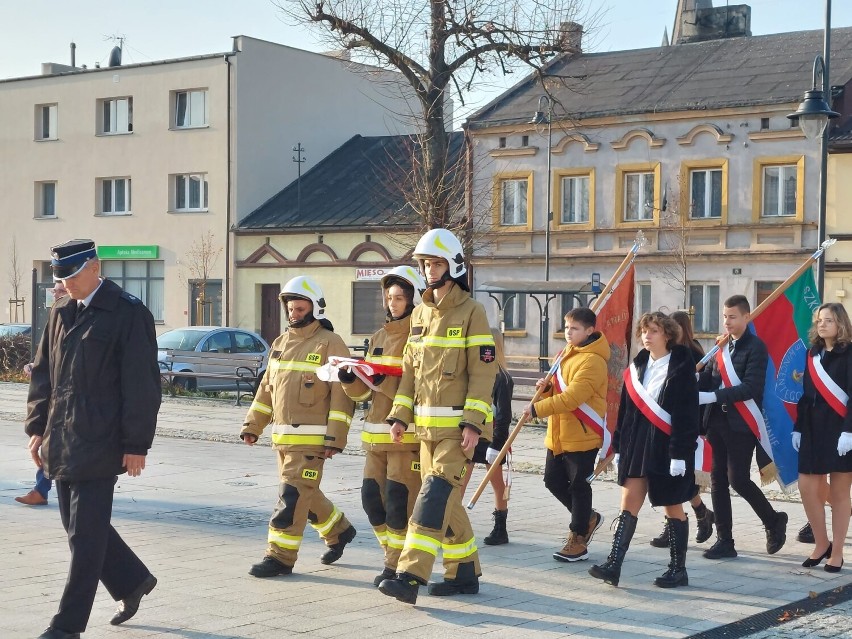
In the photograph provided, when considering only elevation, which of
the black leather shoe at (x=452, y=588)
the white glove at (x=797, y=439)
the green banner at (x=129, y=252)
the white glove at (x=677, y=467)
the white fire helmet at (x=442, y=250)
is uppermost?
the green banner at (x=129, y=252)

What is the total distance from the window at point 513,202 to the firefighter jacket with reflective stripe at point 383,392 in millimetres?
30210

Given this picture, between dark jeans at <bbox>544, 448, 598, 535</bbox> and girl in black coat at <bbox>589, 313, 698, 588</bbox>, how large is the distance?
48cm

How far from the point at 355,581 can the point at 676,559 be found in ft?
6.41

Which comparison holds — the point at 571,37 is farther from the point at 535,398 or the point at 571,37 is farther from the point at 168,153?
the point at 168,153

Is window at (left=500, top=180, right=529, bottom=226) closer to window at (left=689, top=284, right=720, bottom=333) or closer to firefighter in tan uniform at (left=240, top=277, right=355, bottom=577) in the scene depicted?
window at (left=689, top=284, right=720, bottom=333)

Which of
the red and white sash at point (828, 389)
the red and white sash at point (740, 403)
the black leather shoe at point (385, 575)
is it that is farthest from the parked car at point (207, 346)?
the black leather shoe at point (385, 575)

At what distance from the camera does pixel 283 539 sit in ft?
26.6

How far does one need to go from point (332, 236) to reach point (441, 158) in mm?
17593

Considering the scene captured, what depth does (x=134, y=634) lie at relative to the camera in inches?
262

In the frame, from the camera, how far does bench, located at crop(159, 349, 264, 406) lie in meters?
23.5

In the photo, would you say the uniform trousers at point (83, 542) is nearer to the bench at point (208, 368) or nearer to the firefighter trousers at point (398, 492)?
the firefighter trousers at point (398, 492)

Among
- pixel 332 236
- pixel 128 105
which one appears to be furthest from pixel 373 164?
pixel 128 105

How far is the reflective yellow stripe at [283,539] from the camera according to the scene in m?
8.10

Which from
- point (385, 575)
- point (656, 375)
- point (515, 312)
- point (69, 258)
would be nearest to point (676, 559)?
point (656, 375)
